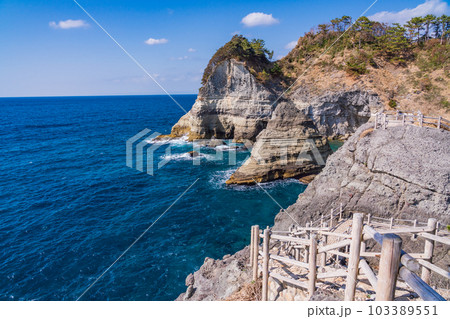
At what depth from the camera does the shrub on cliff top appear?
45.9 meters

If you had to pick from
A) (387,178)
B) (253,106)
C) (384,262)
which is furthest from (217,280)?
(253,106)

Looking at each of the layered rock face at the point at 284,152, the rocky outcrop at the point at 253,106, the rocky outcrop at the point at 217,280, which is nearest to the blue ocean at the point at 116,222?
the layered rock face at the point at 284,152

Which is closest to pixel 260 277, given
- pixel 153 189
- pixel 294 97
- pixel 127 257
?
pixel 127 257

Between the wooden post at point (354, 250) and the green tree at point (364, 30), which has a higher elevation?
the green tree at point (364, 30)

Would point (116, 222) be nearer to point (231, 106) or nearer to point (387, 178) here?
point (387, 178)

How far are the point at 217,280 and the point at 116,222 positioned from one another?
14029 millimetres

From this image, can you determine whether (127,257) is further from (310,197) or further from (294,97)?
(294,97)

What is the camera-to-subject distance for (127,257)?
19.2m

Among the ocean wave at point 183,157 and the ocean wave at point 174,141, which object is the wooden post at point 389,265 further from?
the ocean wave at point 174,141

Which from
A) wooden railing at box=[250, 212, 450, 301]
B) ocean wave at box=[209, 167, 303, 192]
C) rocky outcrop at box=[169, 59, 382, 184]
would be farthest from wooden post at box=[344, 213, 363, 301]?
rocky outcrop at box=[169, 59, 382, 184]

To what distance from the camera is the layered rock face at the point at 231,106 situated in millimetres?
44500

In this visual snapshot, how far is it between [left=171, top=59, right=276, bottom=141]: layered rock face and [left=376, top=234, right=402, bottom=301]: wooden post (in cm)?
4229

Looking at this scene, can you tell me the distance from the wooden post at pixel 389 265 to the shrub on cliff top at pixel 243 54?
4551 centimetres

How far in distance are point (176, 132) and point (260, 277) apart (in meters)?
46.9
